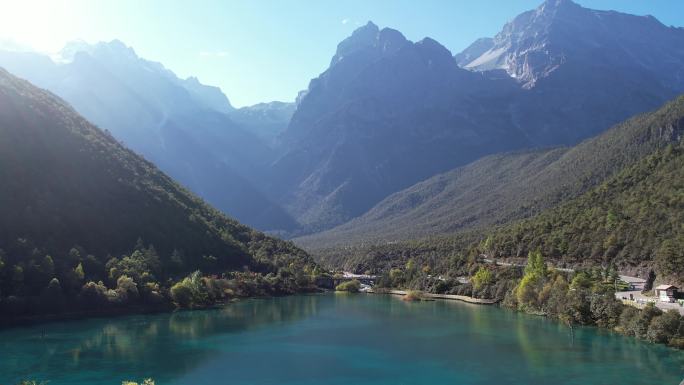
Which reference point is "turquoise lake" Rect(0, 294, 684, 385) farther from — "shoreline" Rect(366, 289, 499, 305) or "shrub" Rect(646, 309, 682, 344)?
"shoreline" Rect(366, 289, 499, 305)

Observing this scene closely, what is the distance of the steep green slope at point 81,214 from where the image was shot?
2891 inches

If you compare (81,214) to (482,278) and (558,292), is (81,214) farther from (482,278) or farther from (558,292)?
(558,292)

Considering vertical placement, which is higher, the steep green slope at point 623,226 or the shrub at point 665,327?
the steep green slope at point 623,226

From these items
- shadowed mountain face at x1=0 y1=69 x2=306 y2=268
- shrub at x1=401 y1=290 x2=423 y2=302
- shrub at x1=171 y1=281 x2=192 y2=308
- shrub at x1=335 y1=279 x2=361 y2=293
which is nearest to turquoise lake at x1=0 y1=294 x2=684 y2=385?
shrub at x1=171 y1=281 x2=192 y2=308

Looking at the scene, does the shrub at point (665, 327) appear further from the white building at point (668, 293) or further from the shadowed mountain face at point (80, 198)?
the shadowed mountain face at point (80, 198)

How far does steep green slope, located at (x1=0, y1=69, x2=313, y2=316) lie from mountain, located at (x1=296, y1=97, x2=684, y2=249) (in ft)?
186

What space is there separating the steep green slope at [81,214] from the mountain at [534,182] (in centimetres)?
5679

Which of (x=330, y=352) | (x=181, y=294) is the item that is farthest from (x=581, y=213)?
(x=181, y=294)

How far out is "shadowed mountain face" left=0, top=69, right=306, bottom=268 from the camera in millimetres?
77375

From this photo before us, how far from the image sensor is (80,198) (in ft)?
284

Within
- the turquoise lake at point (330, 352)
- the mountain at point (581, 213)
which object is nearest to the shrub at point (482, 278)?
the mountain at point (581, 213)

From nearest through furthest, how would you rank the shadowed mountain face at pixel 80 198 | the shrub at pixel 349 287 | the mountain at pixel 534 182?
the shadowed mountain face at pixel 80 198, the shrub at pixel 349 287, the mountain at pixel 534 182

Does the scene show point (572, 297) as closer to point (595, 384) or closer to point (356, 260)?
point (595, 384)

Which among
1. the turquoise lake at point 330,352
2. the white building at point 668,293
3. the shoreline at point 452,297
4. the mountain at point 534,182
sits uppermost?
the mountain at point 534,182
